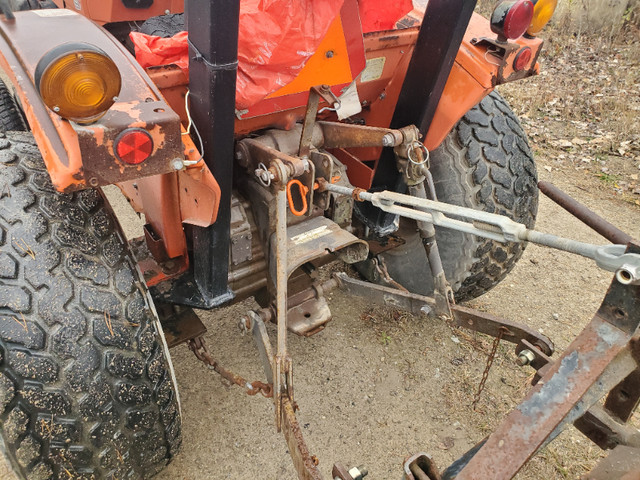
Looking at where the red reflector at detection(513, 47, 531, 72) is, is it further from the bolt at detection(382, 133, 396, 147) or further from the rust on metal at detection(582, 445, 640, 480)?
the rust on metal at detection(582, 445, 640, 480)

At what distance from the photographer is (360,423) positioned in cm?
265

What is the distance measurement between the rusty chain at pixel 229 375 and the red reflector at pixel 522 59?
5.75ft

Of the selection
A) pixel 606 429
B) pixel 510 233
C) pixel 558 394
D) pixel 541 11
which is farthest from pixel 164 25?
pixel 606 429

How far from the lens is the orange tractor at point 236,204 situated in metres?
1.41

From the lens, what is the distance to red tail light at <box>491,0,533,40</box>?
2.05m

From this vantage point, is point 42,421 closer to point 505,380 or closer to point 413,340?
point 413,340

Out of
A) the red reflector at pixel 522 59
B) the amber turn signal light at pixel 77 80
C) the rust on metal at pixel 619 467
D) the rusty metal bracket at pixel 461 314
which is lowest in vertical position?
the rusty metal bracket at pixel 461 314

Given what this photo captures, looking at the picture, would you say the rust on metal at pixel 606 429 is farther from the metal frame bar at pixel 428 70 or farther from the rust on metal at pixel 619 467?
the metal frame bar at pixel 428 70

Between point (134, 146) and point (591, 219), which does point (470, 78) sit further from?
point (134, 146)

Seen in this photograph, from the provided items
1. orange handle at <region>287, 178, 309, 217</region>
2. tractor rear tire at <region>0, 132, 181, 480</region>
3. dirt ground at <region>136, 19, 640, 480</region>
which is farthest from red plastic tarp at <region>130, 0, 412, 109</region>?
dirt ground at <region>136, 19, 640, 480</region>

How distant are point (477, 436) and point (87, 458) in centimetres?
182

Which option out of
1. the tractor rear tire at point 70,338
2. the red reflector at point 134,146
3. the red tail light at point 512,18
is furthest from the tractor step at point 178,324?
the red tail light at point 512,18

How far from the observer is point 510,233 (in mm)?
1462

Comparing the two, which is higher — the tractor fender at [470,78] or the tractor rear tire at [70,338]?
the tractor fender at [470,78]
